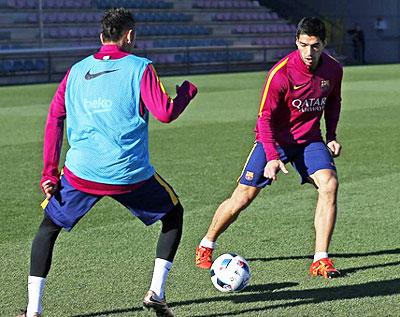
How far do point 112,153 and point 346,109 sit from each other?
14.5 metres

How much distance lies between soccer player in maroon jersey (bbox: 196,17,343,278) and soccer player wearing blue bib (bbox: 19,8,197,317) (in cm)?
129

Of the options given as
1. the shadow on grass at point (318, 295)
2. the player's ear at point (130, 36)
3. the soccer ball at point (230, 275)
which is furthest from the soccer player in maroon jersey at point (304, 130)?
the player's ear at point (130, 36)

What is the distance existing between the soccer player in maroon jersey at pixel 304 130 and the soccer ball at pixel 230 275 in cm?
62

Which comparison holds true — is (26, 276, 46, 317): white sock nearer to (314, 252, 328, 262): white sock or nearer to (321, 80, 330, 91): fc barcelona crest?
(314, 252, 328, 262): white sock

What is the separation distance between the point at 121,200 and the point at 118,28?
98 centimetres

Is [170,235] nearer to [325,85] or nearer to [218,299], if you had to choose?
A: [218,299]

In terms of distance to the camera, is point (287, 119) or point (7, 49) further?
point (7, 49)

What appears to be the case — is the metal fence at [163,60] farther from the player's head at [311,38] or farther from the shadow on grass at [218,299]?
the shadow on grass at [218,299]

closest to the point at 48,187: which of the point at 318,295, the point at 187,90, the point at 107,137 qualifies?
the point at 107,137

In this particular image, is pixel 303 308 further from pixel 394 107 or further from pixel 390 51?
pixel 390 51

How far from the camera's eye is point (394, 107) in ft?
64.3

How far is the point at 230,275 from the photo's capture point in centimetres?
616

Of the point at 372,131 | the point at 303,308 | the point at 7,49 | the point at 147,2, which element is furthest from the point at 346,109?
the point at 147,2

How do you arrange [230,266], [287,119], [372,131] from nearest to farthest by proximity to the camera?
[230,266]
[287,119]
[372,131]
